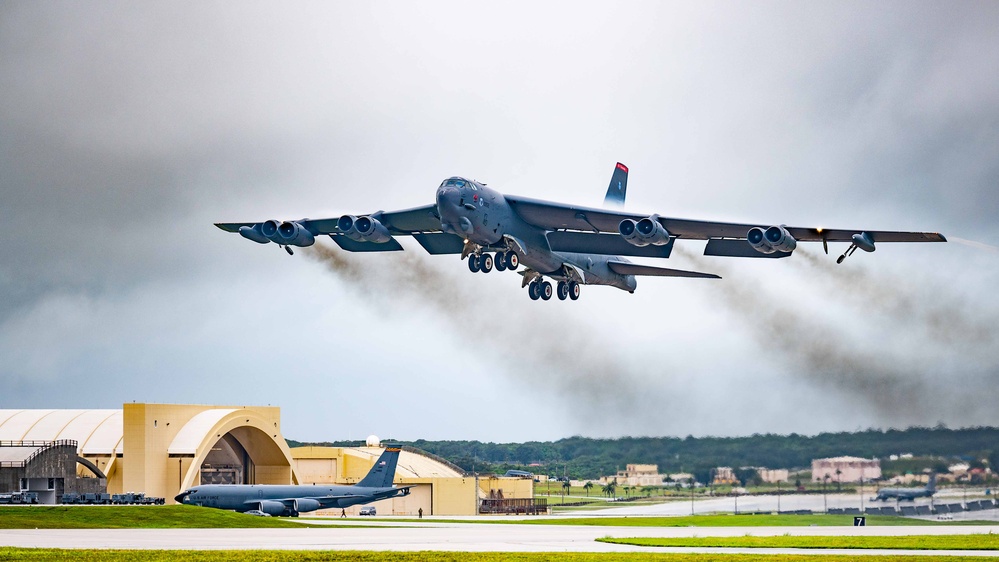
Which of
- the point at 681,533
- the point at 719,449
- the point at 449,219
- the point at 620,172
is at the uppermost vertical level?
the point at 620,172

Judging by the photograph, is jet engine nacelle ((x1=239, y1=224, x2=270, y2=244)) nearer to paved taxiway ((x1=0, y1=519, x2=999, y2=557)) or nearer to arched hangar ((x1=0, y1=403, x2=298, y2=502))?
paved taxiway ((x1=0, y1=519, x2=999, y2=557))

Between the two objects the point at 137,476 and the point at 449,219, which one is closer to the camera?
the point at 449,219

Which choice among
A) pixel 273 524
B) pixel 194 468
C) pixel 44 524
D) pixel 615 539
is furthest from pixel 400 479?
pixel 615 539

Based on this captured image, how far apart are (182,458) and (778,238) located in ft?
151

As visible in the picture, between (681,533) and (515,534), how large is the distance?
251 inches

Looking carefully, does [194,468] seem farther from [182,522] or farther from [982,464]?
[982,464]

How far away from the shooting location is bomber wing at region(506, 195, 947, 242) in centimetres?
4209

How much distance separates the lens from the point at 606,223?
46.3m

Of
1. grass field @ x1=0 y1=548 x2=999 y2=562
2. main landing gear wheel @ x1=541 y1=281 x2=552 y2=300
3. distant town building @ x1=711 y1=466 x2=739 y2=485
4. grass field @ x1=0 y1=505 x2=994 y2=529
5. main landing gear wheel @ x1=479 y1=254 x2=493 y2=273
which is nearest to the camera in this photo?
grass field @ x1=0 y1=548 x2=999 y2=562

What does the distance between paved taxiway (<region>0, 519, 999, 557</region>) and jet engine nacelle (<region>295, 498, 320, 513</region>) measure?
25647 mm

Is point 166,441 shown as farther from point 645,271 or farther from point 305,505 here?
point 645,271

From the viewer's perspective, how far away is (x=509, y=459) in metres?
104

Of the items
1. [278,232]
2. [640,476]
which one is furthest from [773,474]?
[278,232]

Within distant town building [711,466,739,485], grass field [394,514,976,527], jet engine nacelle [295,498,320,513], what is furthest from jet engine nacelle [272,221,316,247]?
jet engine nacelle [295,498,320,513]
